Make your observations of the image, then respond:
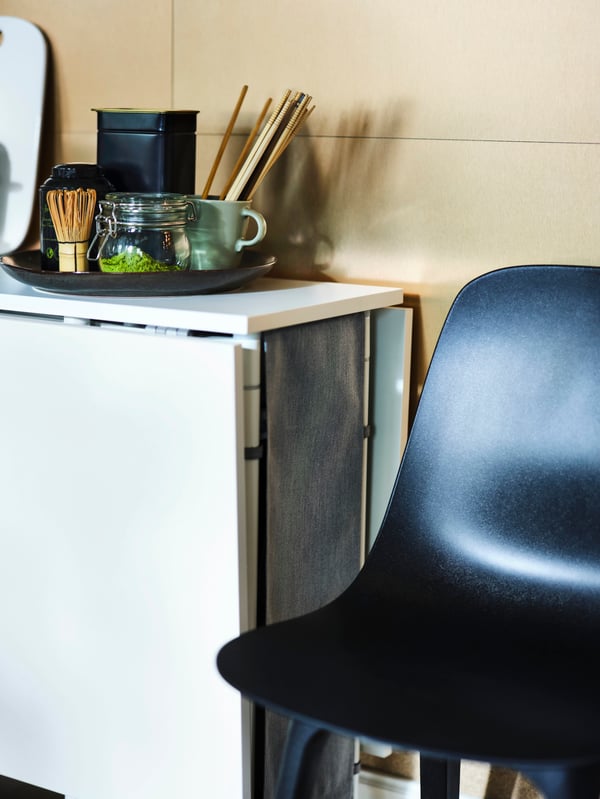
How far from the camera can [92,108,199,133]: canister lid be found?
1.42 m

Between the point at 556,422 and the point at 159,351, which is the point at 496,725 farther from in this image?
the point at 159,351

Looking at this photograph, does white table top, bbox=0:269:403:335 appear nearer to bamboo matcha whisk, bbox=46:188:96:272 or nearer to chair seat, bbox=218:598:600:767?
bamboo matcha whisk, bbox=46:188:96:272

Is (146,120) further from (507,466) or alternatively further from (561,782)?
(561,782)

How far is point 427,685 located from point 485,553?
26 cm

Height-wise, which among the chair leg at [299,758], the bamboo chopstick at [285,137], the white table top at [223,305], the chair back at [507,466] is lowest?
the chair leg at [299,758]

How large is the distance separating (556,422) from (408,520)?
0.68 feet

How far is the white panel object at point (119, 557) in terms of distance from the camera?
119 cm

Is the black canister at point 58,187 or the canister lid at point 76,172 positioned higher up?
the canister lid at point 76,172

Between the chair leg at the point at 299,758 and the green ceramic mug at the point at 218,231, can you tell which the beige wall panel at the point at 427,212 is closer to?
the green ceramic mug at the point at 218,231

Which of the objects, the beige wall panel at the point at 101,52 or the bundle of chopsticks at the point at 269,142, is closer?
the bundle of chopsticks at the point at 269,142

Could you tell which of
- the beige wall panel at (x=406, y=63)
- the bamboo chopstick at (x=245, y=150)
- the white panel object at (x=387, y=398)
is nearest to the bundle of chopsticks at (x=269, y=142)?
the bamboo chopstick at (x=245, y=150)

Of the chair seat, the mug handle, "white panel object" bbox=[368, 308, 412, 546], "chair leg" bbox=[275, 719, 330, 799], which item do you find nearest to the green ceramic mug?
the mug handle

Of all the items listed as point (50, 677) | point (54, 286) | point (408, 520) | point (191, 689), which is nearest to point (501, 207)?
point (408, 520)

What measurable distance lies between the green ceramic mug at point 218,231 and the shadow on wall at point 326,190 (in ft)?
0.54
